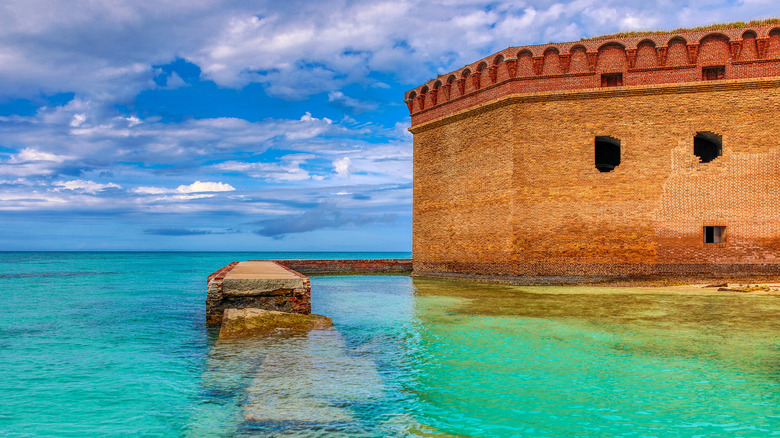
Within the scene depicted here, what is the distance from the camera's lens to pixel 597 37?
54.1ft

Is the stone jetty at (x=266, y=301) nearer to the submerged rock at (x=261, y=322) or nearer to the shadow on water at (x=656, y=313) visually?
the submerged rock at (x=261, y=322)

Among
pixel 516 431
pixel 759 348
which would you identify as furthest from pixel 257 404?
pixel 759 348

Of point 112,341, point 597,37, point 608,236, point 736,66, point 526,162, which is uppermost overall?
point 597,37

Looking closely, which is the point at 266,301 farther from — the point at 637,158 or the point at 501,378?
the point at 637,158

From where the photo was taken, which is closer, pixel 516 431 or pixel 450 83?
pixel 516 431

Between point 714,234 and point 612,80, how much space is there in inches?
216

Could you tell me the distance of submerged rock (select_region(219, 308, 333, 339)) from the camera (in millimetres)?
6898

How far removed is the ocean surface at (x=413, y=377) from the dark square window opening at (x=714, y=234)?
6317 millimetres

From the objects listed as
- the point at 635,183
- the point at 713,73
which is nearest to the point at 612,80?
the point at 713,73

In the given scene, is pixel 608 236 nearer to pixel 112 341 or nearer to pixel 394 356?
pixel 394 356

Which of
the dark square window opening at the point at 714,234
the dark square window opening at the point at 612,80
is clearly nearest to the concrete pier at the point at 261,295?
the dark square window opening at the point at 612,80

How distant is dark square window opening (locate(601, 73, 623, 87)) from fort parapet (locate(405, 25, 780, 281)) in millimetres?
44

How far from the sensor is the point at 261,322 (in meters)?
7.18

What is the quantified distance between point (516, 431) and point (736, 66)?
1577cm
